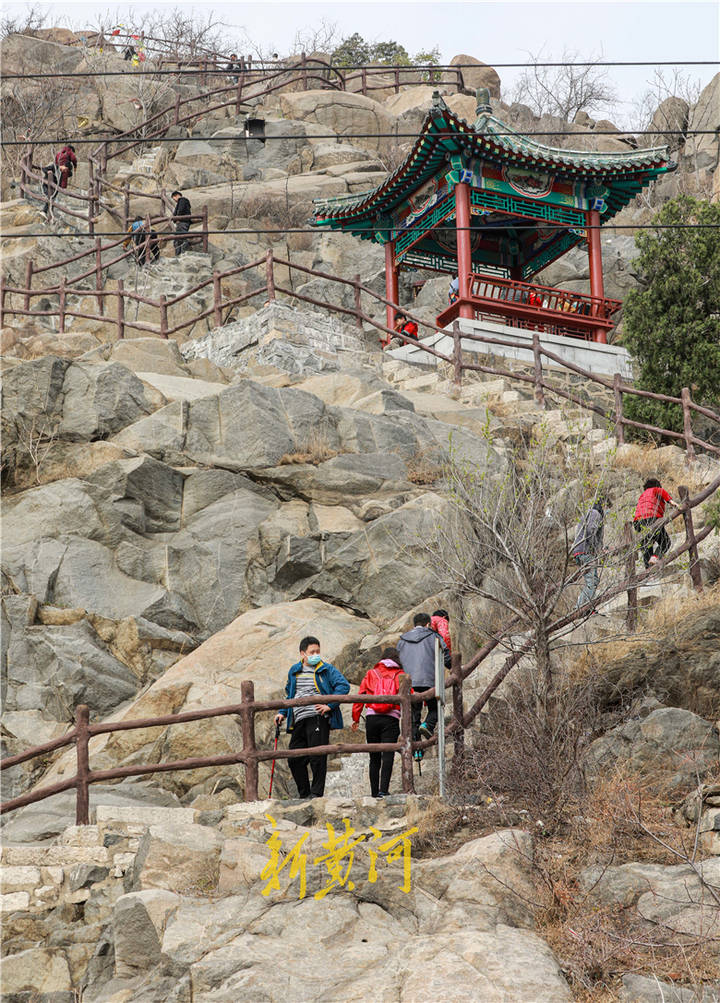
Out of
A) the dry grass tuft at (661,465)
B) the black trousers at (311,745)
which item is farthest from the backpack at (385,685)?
the dry grass tuft at (661,465)

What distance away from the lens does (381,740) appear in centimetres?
980

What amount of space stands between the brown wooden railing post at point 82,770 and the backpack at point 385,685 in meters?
2.37

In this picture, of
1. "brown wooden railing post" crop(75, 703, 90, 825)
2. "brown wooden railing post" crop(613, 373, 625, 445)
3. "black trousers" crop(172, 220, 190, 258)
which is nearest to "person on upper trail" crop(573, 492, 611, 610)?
"brown wooden railing post" crop(75, 703, 90, 825)

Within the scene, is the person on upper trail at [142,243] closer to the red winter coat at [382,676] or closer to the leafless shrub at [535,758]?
the red winter coat at [382,676]

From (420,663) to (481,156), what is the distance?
1579 cm

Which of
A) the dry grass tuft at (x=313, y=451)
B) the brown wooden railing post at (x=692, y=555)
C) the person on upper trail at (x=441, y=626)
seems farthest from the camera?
the dry grass tuft at (x=313, y=451)

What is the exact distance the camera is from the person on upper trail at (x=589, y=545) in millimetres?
10695

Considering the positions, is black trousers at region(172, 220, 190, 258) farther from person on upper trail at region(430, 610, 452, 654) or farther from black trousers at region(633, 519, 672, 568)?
person on upper trail at region(430, 610, 452, 654)

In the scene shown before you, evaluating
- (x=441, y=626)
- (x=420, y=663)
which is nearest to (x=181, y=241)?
(x=441, y=626)

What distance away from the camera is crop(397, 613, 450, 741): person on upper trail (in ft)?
34.1

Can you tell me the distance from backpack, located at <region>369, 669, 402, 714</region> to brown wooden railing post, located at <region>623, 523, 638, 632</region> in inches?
87.7

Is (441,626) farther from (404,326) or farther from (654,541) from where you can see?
(404,326)

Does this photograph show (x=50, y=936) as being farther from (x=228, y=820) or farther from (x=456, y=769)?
(x=456, y=769)

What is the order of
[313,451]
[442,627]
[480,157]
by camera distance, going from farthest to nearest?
[480,157] → [313,451] → [442,627]
